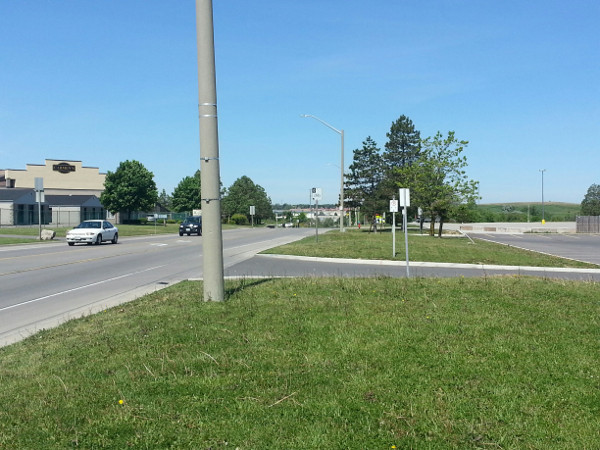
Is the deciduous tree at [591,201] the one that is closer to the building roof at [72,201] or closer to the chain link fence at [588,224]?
the chain link fence at [588,224]

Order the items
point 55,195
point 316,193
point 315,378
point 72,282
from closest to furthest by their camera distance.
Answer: point 315,378 < point 72,282 < point 316,193 < point 55,195

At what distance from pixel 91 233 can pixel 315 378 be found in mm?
29333

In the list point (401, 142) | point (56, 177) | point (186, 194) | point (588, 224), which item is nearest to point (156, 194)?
point (56, 177)

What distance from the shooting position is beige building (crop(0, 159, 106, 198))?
92375 mm

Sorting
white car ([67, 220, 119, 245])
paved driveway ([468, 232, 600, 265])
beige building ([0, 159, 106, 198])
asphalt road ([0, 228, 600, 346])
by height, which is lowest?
paved driveway ([468, 232, 600, 265])

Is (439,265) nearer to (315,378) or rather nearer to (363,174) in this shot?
(315,378)

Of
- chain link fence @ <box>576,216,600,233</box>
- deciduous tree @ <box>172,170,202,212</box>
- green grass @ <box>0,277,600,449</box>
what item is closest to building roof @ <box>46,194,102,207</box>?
deciduous tree @ <box>172,170,202,212</box>

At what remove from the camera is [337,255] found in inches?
868

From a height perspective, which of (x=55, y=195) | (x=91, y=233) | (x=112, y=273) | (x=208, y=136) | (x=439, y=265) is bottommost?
(x=439, y=265)

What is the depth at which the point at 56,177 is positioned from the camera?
93250mm

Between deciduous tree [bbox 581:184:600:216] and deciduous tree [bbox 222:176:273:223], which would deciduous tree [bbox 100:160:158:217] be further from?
deciduous tree [bbox 581:184:600:216]

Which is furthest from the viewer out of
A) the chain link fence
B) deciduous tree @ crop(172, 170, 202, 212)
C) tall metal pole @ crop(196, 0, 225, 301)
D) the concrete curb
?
deciduous tree @ crop(172, 170, 202, 212)

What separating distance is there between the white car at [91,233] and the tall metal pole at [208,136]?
24715 millimetres

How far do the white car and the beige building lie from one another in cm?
6579
